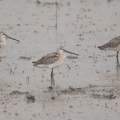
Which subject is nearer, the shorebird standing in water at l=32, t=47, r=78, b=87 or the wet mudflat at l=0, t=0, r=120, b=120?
the wet mudflat at l=0, t=0, r=120, b=120

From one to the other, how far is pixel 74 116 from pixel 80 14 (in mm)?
13480

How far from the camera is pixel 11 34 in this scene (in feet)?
75.3

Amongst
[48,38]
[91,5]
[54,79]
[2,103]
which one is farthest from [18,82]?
[91,5]

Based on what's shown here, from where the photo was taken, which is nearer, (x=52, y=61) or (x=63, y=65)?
(x=52, y=61)

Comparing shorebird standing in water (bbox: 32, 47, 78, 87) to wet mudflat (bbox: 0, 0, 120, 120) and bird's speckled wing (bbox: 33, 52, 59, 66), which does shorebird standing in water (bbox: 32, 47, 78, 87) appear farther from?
wet mudflat (bbox: 0, 0, 120, 120)

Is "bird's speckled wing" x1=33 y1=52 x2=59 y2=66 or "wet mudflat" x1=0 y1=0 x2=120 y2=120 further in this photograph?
"bird's speckled wing" x1=33 y1=52 x2=59 y2=66

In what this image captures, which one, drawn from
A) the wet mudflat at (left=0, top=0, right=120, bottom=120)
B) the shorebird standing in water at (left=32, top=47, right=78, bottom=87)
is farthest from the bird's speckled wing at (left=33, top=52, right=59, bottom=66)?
the wet mudflat at (left=0, top=0, right=120, bottom=120)

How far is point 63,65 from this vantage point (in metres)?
18.2

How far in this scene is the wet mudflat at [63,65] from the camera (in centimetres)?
1385

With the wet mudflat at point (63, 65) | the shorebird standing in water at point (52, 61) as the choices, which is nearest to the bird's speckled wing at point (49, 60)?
the shorebird standing in water at point (52, 61)

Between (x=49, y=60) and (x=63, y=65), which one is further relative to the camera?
(x=63, y=65)

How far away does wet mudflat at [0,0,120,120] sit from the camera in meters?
13.9

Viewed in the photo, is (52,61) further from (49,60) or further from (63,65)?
(63,65)

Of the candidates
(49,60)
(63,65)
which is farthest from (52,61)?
(63,65)
